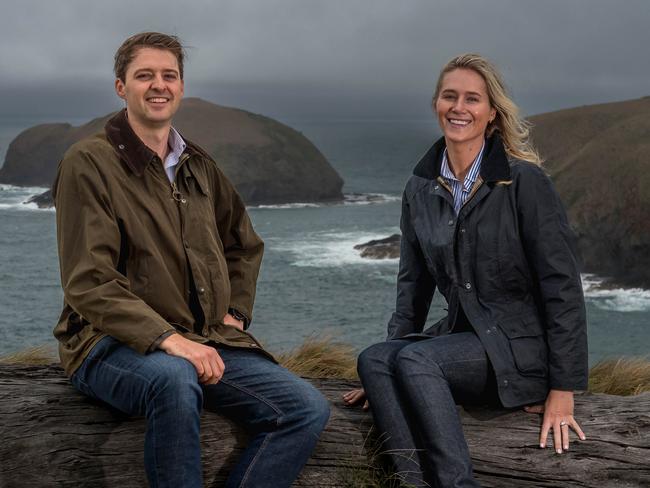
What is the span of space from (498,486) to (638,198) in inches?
2150

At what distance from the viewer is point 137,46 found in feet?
12.5

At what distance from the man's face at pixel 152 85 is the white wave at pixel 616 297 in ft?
157

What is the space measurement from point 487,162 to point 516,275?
54 centimetres

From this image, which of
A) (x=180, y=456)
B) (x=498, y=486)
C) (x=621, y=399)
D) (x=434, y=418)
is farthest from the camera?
(x=621, y=399)

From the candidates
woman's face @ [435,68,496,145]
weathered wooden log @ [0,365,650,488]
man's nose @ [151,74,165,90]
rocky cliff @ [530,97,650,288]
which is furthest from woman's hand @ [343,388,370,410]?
rocky cliff @ [530,97,650,288]

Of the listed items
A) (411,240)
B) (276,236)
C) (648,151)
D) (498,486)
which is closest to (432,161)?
(411,240)

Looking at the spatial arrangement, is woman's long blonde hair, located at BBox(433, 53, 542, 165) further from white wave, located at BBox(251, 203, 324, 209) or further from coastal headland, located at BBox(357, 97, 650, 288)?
white wave, located at BBox(251, 203, 324, 209)

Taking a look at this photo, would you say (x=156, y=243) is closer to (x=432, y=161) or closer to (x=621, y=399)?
(x=432, y=161)

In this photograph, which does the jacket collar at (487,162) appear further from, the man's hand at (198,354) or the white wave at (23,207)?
the white wave at (23,207)

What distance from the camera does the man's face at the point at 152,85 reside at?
3.77 m

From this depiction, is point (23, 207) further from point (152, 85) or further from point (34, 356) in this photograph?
point (152, 85)

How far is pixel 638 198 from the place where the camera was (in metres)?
55.0

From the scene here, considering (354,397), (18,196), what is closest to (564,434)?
(354,397)

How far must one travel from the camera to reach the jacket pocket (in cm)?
383
